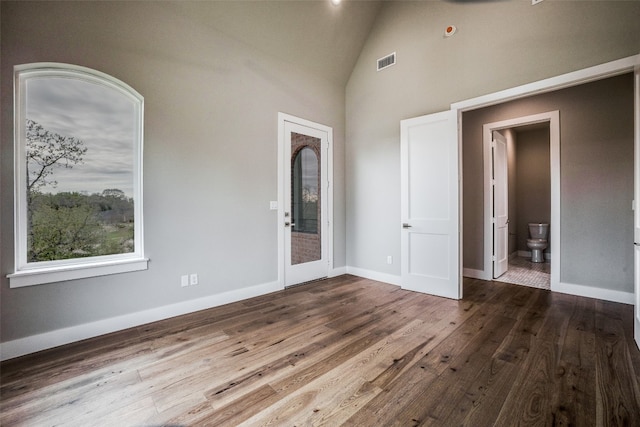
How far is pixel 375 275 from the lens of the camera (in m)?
4.58

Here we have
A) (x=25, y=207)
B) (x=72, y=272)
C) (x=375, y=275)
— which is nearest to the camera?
(x=25, y=207)

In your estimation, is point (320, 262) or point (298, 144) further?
point (320, 262)

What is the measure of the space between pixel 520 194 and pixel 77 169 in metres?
7.93

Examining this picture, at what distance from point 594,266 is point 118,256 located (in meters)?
5.51

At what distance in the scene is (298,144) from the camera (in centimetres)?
435

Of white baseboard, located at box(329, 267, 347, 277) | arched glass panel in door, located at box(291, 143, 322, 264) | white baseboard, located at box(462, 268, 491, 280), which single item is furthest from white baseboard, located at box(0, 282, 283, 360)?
white baseboard, located at box(462, 268, 491, 280)

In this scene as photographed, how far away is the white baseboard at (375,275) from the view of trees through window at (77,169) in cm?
323

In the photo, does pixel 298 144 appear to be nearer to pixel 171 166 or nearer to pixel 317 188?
pixel 317 188

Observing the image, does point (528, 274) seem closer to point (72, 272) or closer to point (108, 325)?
point (108, 325)

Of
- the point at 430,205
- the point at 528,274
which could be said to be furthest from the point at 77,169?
the point at 528,274

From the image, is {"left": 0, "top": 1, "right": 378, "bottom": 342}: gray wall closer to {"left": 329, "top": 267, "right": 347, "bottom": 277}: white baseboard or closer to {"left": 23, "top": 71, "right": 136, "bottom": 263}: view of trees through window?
{"left": 23, "top": 71, "right": 136, "bottom": 263}: view of trees through window

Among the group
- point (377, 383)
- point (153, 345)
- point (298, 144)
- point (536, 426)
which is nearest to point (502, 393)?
point (536, 426)

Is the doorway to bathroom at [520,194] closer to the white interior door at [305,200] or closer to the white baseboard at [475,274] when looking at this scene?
the white baseboard at [475,274]

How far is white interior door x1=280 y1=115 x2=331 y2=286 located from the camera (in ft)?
13.6
